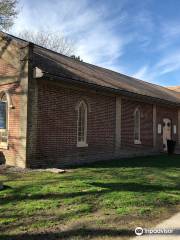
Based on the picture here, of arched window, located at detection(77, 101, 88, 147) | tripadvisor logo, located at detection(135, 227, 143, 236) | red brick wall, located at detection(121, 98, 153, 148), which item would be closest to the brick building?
arched window, located at detection(77, 101, 88, 147)

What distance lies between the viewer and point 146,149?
20609 mm

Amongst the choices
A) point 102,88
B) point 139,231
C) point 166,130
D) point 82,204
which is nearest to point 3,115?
point 102,88

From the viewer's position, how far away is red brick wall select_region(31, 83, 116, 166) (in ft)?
43.5

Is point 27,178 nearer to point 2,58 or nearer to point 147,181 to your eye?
point 147,181

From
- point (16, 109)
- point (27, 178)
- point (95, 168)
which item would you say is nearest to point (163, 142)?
→ point (95, 168)

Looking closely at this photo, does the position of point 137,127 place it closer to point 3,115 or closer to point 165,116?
point 165,116

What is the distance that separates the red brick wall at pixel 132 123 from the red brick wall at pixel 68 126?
122cm

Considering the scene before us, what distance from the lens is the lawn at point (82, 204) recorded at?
570 centimetres

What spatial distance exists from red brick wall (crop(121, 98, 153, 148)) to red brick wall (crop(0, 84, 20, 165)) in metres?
6.75

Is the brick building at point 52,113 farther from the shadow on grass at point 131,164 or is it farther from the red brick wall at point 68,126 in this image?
the shadow on grass at point 131,164

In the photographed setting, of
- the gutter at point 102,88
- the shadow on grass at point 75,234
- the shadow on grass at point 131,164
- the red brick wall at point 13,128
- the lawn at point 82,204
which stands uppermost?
the gutter at point 102,88

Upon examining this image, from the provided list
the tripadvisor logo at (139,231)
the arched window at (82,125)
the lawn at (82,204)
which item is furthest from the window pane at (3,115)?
the tripadvisor logo at (139,231)

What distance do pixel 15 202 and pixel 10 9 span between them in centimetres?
2145

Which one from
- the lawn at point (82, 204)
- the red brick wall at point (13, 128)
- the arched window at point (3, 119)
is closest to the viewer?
the lawn at point (82, 204)
